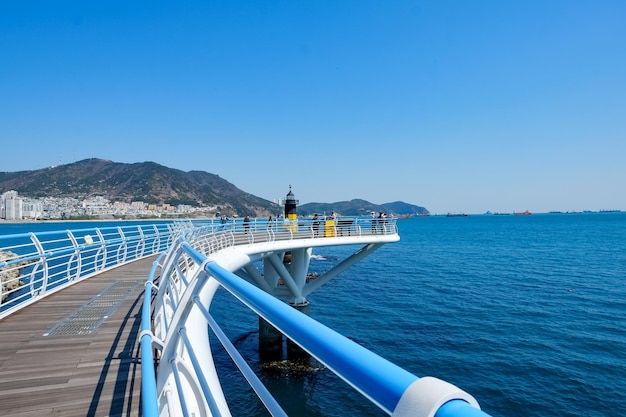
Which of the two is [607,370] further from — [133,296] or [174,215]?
[174,215]

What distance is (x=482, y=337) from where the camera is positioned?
18.7 metres

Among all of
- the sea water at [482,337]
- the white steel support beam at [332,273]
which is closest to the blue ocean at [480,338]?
the sea water at [482,337]

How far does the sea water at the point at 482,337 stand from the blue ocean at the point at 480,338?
0.05 m

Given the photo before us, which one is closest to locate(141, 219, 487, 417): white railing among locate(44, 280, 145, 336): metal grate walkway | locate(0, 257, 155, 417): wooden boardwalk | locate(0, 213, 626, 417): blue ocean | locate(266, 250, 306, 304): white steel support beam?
locate(0, 257, 155, 417): wooden boardwalk

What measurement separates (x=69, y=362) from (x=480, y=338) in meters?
18.6

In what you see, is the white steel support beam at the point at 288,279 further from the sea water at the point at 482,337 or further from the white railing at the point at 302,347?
the white railing at the point at 302,347

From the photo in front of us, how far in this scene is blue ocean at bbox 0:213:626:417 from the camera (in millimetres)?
13242

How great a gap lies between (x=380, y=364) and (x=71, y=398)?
3882mm

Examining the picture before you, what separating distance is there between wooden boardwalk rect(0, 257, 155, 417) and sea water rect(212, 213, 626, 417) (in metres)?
8.05

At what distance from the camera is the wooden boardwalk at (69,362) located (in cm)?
339

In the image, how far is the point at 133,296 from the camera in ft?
25.2

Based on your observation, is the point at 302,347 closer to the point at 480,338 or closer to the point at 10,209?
the point at 480,338

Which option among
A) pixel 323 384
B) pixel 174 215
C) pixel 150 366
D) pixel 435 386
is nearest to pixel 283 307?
pixel 435 386

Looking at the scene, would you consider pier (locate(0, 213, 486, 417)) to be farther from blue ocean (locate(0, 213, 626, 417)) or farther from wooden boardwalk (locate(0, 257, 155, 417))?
blue ocean (locate(0, 213, 626, 417))
